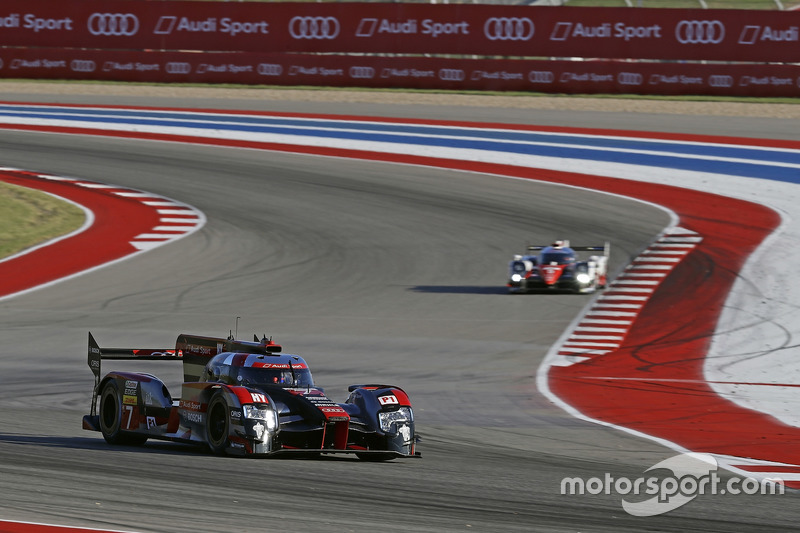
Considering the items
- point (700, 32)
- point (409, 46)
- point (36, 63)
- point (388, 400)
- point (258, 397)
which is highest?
point (700, 32)

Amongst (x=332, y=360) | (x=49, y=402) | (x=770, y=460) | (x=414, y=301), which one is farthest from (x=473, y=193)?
(x=770, y=460)

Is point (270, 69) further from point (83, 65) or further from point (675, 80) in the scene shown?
point (675, 80)

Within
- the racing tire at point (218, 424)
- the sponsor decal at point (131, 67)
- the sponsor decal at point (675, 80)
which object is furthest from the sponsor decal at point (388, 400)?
the sponsor decal at point (131, 67)

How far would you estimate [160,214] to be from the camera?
26797 millimetres

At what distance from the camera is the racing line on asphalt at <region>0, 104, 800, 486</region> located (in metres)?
12.6

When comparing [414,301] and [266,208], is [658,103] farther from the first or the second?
[414,301]

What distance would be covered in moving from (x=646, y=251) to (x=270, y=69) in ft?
64.8

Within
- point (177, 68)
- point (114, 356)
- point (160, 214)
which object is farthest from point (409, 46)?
point (114, 356)

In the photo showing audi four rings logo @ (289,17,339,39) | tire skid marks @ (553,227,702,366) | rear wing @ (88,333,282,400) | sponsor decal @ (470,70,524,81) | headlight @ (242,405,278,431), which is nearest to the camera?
headlight @ (242,405,278,431)

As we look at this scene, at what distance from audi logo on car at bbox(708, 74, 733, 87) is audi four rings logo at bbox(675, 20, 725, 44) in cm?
115

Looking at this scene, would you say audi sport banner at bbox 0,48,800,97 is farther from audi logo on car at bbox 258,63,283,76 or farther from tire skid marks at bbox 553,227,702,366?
tire skid marks at bbox 553,227,702,366

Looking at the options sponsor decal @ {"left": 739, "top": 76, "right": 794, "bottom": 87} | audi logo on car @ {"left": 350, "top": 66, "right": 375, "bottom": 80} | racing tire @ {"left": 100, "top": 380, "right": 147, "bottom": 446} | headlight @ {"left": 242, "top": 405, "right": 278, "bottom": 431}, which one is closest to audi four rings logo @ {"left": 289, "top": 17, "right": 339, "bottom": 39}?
audi logo on car @ {"left": 350, "top": 66, "right": 375, "bottom": 80}

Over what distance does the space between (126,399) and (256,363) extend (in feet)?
4.04

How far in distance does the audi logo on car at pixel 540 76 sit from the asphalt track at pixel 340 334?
2.50 m
